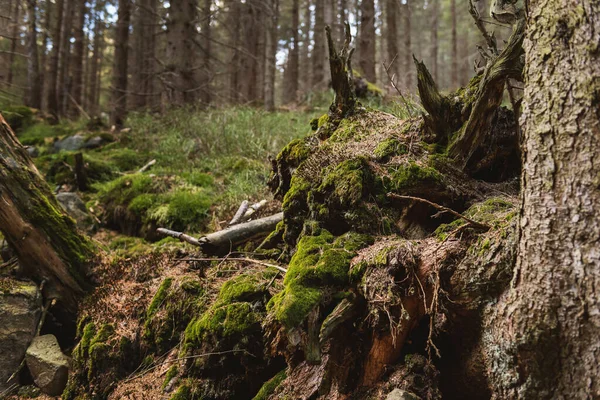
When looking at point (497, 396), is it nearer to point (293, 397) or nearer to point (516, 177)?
point (293, 397)

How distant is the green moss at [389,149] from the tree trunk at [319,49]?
10.4 metres

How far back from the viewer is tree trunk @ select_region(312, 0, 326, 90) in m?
14.9

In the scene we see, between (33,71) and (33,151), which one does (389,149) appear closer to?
(33,151)

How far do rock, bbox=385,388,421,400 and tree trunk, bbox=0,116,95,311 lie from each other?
3572mm

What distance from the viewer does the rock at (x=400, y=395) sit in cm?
224

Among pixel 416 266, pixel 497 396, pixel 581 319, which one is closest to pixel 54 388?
pixel 416 266

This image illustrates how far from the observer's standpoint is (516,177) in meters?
3.49

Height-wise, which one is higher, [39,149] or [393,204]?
[39,149]

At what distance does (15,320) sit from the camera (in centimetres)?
391

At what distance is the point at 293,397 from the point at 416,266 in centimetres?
117

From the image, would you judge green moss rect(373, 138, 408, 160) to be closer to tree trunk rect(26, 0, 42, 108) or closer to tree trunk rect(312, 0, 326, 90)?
tree trunk rect(312, 0, 326, 90)

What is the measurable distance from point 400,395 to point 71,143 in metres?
10.0

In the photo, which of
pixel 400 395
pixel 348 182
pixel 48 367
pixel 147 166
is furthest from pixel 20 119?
pixel 400 395

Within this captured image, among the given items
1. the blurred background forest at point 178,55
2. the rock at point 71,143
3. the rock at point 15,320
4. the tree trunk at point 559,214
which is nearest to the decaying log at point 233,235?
the rock at point 15,320
